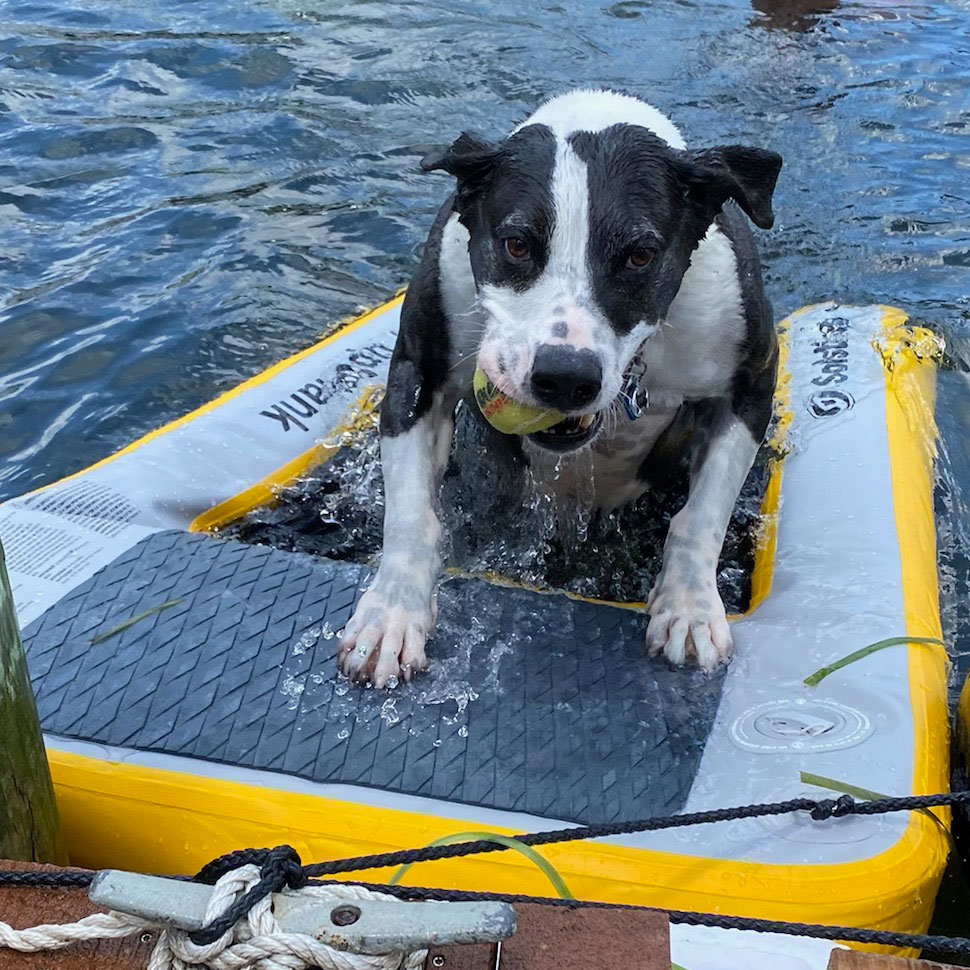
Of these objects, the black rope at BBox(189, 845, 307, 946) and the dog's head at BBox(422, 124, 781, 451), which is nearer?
the black rope at BBox(189, 845, 307, 946)

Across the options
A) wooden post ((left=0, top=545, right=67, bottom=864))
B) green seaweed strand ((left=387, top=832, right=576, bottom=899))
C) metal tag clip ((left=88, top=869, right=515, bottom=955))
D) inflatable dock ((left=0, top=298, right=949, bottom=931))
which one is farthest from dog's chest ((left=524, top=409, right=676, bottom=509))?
metal tag clip ((left=88, top=869, right=515, bottom=955))

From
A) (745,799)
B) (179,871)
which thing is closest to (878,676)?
(745,799)

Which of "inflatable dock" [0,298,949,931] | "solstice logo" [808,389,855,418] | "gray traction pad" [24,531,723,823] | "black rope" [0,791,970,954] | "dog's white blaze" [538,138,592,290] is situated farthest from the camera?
"solstice logo" [808,389,855,418]

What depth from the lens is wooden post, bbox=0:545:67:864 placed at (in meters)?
1.91

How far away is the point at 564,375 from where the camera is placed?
2.61 meters

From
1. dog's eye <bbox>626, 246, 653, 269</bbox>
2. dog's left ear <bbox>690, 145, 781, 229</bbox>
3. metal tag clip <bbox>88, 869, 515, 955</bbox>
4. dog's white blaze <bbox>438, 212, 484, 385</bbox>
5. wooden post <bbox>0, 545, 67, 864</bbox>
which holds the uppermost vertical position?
dog's left ear <bbox>690, 145, 781, 229</bbox>

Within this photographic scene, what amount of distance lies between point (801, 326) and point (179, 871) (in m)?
3.39

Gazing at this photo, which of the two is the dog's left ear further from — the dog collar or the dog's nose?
the dog's nose

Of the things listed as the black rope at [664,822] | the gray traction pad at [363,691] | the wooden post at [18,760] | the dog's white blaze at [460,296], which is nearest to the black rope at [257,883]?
the black rope at [664,822]

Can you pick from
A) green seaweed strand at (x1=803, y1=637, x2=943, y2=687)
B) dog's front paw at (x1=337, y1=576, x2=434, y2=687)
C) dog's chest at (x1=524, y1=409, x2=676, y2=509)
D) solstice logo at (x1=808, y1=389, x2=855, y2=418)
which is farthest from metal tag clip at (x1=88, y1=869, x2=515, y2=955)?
solstice logo at (x1=808, y1=389, x2=855, y2=418)

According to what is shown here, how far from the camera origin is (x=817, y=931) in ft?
5.42

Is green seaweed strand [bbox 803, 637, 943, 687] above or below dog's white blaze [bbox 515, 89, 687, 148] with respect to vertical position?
below

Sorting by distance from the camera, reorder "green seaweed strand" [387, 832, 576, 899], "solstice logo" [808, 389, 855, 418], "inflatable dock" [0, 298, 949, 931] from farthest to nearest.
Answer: "solstice logo" [808, 389, 855, 418] < "inflatable dock" [0, 298, 949, 931] < "green seaweed strand" [387, 832, 576, 899]

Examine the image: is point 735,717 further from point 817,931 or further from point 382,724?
point 817,931
